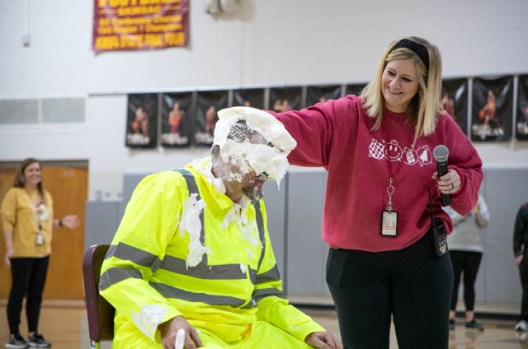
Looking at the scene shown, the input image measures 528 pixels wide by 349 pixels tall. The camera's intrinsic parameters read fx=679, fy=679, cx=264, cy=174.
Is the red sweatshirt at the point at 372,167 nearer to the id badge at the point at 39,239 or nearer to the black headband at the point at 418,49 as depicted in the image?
the black headband at the point at 418,49

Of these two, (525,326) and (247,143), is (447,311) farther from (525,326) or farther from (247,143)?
(525,326)

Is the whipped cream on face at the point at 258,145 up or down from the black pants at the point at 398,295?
up

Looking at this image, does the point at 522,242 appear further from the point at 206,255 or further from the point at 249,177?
the point at 206,255

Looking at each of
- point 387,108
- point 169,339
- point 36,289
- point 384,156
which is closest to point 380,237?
point 384,156

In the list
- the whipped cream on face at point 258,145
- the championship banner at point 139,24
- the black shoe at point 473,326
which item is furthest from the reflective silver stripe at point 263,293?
the championship banner at point 139,24

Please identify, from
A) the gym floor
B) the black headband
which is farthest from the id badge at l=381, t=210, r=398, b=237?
the gym floor

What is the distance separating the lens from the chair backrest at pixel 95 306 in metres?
2.38

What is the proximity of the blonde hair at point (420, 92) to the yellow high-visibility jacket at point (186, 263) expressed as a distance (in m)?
0.72

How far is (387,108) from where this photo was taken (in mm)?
2748

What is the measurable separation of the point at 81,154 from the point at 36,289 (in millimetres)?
6440

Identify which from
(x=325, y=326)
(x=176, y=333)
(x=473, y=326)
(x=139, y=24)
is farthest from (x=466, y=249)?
(x=139, y=24)

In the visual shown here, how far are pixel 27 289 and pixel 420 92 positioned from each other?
17.2ft

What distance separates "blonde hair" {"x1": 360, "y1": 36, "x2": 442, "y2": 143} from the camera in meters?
2.60

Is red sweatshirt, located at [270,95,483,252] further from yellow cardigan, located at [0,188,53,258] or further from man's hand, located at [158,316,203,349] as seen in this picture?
yellow cardigan, located at [0,188,53,258]
